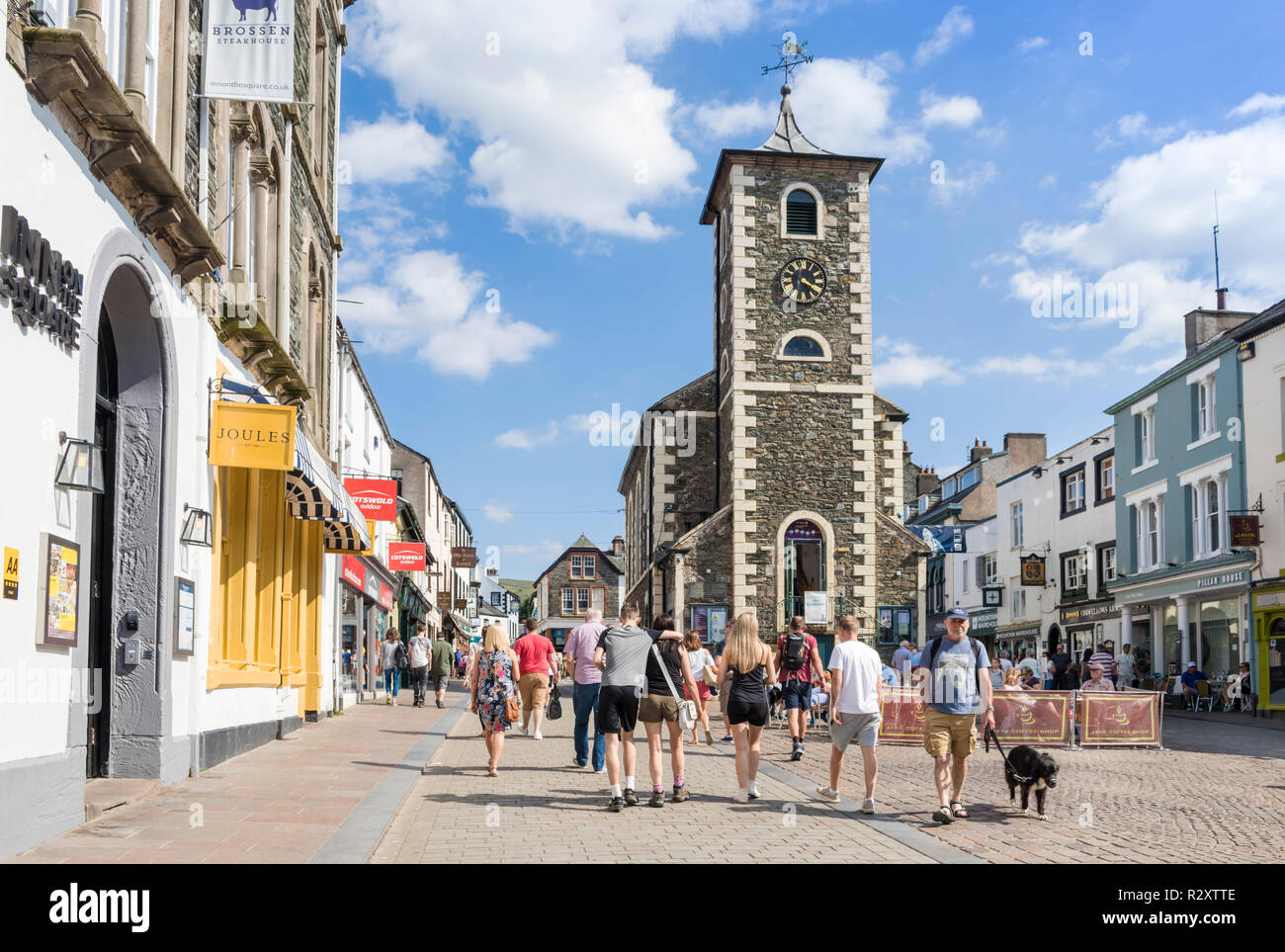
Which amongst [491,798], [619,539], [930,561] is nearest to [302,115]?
[491,798]

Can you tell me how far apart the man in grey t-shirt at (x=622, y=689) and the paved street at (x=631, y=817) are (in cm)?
39

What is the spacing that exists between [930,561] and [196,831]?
50.3 m

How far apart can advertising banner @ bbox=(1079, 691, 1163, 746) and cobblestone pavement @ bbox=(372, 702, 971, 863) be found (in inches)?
242

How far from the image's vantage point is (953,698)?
31.9 feet

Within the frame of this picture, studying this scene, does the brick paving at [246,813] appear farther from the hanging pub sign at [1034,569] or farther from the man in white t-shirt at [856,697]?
the hanging pub sign at [1034,569]

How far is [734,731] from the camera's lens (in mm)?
10750

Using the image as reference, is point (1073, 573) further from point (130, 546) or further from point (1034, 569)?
point (130, 546)

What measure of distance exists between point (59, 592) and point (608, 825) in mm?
4187

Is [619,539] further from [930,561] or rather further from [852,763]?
[852,763]

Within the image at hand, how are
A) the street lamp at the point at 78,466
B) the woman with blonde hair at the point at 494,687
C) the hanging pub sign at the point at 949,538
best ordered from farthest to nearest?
the hanging pub sign at the point at 949,538, the woman with blonde hair at the point at 494,687, the street lamp at the point at 78,466

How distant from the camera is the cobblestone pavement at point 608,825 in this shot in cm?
798

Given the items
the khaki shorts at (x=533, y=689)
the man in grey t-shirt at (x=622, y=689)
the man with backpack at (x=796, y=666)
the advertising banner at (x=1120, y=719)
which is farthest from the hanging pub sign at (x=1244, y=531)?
the man in grey t-shirt at (x=622, y=689)

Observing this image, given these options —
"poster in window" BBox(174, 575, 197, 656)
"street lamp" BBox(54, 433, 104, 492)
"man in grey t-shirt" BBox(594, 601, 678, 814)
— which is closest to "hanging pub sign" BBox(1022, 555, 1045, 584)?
"man in grey t-shirt" BBox(594, 601, 678, 814)

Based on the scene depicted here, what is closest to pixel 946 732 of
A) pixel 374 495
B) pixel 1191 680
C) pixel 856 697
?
pixel 856 697
